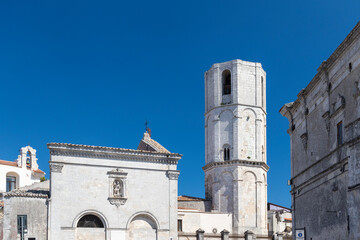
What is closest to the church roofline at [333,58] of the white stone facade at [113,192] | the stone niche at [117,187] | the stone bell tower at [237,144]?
the white stone facade at [113,192]

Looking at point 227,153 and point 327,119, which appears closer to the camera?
point 327,119

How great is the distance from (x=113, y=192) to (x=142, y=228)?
3.10 metres

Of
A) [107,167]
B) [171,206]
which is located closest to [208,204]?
[171,206]

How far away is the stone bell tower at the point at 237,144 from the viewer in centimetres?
4181

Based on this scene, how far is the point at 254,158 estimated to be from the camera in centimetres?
4306

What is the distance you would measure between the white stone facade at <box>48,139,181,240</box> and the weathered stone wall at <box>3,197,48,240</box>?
1.78 feet

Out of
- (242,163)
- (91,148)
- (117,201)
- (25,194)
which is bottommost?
(117,201)

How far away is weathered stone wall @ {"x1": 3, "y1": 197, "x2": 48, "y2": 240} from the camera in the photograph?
28922mm

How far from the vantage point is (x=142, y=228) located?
32312 millimetres

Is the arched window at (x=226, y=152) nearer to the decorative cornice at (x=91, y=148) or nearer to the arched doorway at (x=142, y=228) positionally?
the decorative cornice at (x=91, y=148)

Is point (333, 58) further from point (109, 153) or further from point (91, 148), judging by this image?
point (91, 148)

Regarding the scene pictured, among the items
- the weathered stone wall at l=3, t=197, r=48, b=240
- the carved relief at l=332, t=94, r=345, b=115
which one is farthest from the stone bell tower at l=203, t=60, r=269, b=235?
the carved relief at l=332, t=94, r=345, b=115

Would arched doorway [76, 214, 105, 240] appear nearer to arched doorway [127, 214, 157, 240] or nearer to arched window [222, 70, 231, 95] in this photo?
arched doorway [127, 214, 157, 240]

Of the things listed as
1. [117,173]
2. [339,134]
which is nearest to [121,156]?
[117,173]
